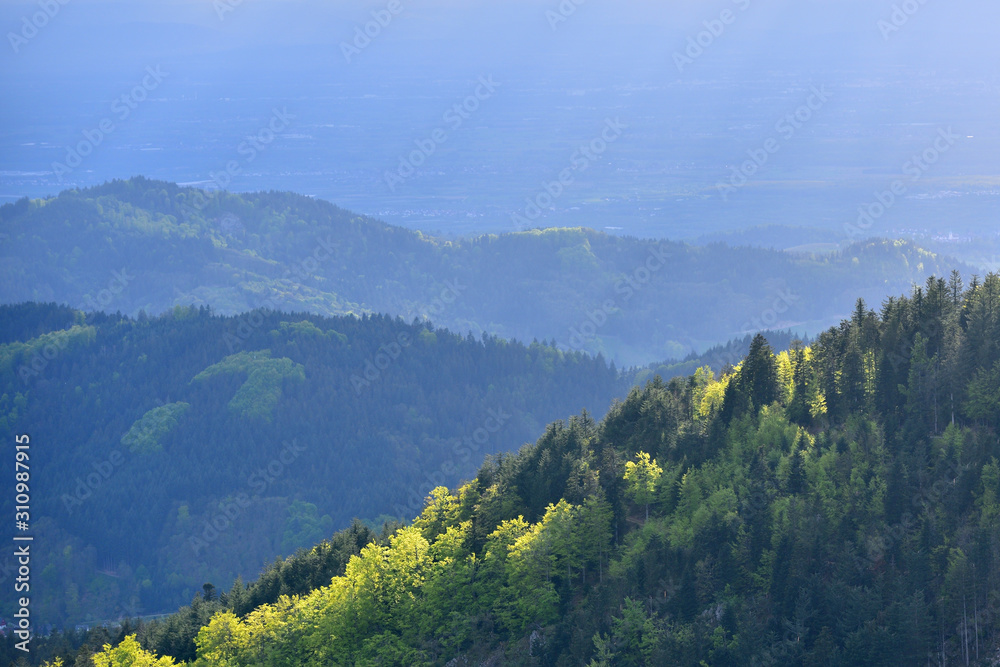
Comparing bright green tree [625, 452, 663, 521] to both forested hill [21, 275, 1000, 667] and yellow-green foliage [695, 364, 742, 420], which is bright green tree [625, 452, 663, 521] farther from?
yellow-green foliage [695, 364, 742, 420]

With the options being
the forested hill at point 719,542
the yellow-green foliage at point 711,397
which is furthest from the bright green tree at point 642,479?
the yellow-green foliage at point 711,397

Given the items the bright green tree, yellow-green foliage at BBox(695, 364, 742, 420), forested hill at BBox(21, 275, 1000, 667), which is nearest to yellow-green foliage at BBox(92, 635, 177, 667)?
forested hill at BBox(21, 275, 1000, 667)

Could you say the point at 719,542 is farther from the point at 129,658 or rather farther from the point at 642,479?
the point at 129,658

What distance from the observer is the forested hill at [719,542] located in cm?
7938

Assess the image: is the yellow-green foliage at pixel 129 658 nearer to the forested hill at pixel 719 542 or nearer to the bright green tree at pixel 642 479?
the forested hill at pixel 719 542

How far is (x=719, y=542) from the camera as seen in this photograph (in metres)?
86.1

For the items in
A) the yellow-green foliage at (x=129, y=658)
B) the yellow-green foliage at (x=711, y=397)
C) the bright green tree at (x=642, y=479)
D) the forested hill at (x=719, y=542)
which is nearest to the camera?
the forested hill at (x=719, y=542)

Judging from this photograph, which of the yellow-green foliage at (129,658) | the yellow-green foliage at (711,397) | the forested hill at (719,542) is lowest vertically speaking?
the yellow-green foliage at (129,658)

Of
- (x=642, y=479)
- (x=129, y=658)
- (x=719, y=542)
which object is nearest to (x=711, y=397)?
(x=642, y=479)

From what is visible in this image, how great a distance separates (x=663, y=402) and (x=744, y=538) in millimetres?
19704

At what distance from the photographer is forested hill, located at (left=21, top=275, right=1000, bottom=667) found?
3125 inches

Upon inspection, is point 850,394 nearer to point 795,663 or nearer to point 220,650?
point 795,663

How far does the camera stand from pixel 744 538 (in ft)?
280

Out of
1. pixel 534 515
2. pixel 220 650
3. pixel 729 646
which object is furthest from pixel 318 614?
pixel 729 646
